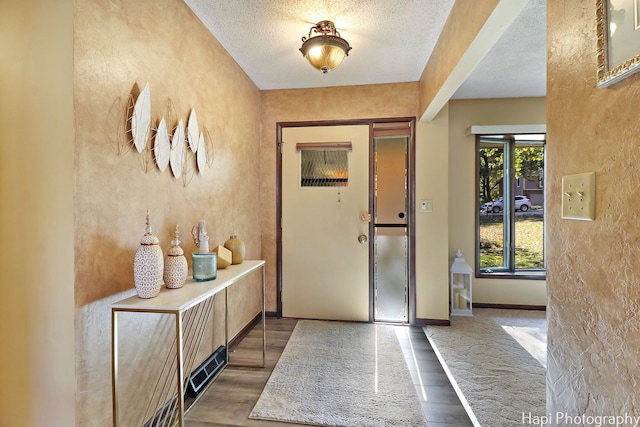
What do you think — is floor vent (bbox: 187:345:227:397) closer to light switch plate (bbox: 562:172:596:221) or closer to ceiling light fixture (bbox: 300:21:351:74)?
light switch plate (bbox: 562:172:596:221)

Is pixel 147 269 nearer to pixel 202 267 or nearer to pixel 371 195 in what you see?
pixel 202 267

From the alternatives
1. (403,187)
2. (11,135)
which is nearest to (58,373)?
(11,135)

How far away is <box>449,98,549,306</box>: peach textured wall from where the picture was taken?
3348mm

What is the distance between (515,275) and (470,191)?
1138 millimetres

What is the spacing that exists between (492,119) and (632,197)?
3290 millimetres

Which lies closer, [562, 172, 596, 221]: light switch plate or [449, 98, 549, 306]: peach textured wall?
[562, 172, 596, 221]: light switch plate

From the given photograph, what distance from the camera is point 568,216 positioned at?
748mm

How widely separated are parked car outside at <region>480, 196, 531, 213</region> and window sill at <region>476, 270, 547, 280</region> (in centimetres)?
75

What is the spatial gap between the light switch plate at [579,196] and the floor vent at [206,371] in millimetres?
2133

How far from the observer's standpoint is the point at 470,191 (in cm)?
340

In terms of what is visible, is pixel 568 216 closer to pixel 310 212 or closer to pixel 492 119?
pixel 310 212

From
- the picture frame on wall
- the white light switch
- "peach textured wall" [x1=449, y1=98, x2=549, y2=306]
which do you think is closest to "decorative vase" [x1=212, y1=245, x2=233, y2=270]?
the picture frame on wall

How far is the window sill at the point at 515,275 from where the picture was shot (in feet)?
11.1

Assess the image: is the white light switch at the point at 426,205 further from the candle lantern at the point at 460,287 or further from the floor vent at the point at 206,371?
the floor vent at the point at 206,371
